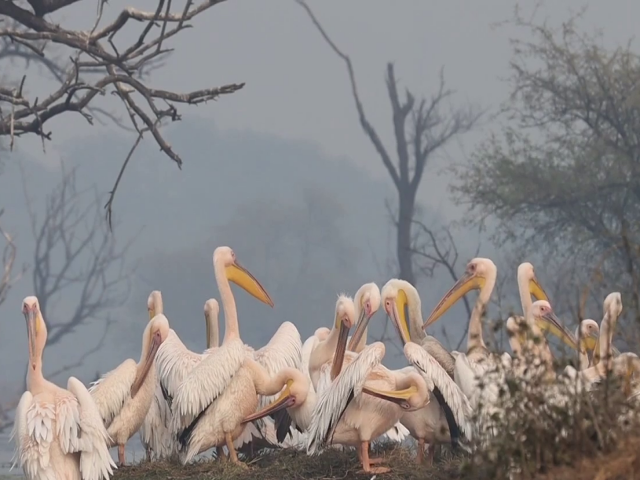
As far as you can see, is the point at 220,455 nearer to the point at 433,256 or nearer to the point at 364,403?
the point at 364,403

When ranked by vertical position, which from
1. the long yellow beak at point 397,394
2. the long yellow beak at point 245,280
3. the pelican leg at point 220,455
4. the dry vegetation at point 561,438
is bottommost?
the dry vegetation at point 561,438

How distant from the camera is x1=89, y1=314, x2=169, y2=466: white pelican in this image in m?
6.66

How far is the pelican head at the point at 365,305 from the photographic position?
22.1 ft

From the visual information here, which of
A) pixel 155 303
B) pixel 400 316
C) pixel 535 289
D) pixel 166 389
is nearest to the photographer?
pixel 400 316

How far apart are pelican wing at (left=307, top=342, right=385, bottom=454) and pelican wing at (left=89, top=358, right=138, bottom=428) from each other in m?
1.13

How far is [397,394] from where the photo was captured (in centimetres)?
588

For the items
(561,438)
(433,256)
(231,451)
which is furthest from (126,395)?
(433,256)

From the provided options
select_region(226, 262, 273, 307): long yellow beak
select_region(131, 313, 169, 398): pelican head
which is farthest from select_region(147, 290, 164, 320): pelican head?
select_region(131, 313, 169, 398): pelican head

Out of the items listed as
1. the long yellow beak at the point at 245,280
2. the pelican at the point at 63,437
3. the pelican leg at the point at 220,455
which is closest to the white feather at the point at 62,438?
the pelican at the point at 63,437

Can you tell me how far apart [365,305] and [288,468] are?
102 centimetres

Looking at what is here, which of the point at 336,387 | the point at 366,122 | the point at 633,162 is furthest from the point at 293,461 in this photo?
the point at 366,122

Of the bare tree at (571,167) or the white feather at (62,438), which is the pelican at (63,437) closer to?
the white feather at (62,438)

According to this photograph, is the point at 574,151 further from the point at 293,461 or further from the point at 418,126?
the point at 293,461

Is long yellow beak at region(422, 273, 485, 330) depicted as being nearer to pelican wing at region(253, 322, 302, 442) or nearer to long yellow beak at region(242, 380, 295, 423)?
pelican wing at region(253, 322, 302, 442)
